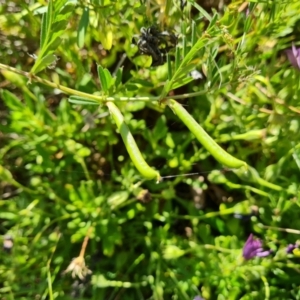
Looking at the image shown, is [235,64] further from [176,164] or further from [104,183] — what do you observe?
[104,183]

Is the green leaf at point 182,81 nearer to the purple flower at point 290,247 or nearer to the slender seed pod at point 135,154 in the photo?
the slender seed pod at point 135,154

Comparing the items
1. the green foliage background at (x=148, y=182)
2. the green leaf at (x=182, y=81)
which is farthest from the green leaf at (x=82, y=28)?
the green leaf at (x=182, y=81)

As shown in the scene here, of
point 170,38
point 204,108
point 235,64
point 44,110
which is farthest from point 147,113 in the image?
point 235,64

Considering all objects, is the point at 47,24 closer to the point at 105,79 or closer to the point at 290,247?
the point at 105,79

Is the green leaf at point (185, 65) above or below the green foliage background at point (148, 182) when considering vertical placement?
above

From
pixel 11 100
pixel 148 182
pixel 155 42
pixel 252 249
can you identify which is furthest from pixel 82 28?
pixel 252 249

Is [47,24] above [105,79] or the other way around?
above

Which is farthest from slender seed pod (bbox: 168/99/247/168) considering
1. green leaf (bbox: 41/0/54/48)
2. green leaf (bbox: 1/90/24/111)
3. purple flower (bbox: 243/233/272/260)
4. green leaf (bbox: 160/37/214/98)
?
Result: green leaf (bbox: 1/90/24/111)

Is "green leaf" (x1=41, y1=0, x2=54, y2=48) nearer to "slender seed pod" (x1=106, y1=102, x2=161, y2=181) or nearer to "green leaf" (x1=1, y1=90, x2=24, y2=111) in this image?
"slender seed pod" (x1=106, y1=102, x2=161, y2=181)
